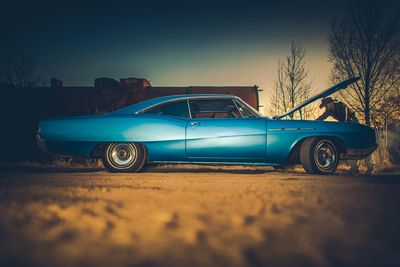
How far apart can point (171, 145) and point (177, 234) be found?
12.0 ft

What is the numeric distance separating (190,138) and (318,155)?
2020 millimetres

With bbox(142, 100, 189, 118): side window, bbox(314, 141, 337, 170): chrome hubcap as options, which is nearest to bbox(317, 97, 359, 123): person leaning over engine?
bbox(314, 141, 337, 170): chrome hubcap

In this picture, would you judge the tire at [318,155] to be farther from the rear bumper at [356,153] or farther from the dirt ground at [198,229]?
the dirt ground at [198,229]

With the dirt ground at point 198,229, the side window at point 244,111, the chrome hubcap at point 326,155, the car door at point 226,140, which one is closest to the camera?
the dirt ground at point 198,229

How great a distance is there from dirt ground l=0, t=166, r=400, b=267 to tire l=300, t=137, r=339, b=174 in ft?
8.47

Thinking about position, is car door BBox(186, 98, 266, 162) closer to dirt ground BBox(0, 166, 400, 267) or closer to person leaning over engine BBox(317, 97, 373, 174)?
dirt ground BBox(0, 166, 400, 267)

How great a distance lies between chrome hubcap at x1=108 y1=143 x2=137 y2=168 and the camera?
5.38 meters

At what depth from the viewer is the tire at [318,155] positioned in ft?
17.3

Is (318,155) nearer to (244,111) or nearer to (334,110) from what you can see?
(244,111)

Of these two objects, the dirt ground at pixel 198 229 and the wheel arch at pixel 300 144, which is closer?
the dirt ground at pixel 198 229

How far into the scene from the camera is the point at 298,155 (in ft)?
18.0

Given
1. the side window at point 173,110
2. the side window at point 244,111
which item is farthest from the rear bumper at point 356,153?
the side window at point 173,110

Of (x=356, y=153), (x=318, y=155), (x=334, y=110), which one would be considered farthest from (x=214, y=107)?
(x=334, y=110)

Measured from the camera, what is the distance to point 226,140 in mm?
5133
